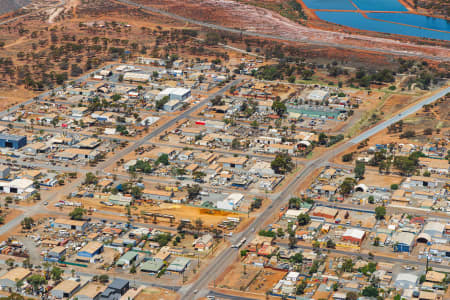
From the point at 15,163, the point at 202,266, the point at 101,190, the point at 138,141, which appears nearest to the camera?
the point at 202,266

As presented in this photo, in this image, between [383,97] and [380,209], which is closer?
[380,209]

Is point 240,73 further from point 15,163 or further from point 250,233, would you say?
point 250,233

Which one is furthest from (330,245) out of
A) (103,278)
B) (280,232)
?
(103,278)

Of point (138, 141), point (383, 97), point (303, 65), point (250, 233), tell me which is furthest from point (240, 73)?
point (250, 233)

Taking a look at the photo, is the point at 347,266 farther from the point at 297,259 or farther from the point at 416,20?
the point at 416,20

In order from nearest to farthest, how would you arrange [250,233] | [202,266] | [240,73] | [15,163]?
[202,266] → [250,233] → [15,163] → [240,73]

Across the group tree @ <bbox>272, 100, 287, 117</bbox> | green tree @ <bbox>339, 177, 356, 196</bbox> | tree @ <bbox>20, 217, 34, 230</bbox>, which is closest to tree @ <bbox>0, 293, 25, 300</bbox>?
tree @ <bbox>20, 217, 34, 230</bbox>
